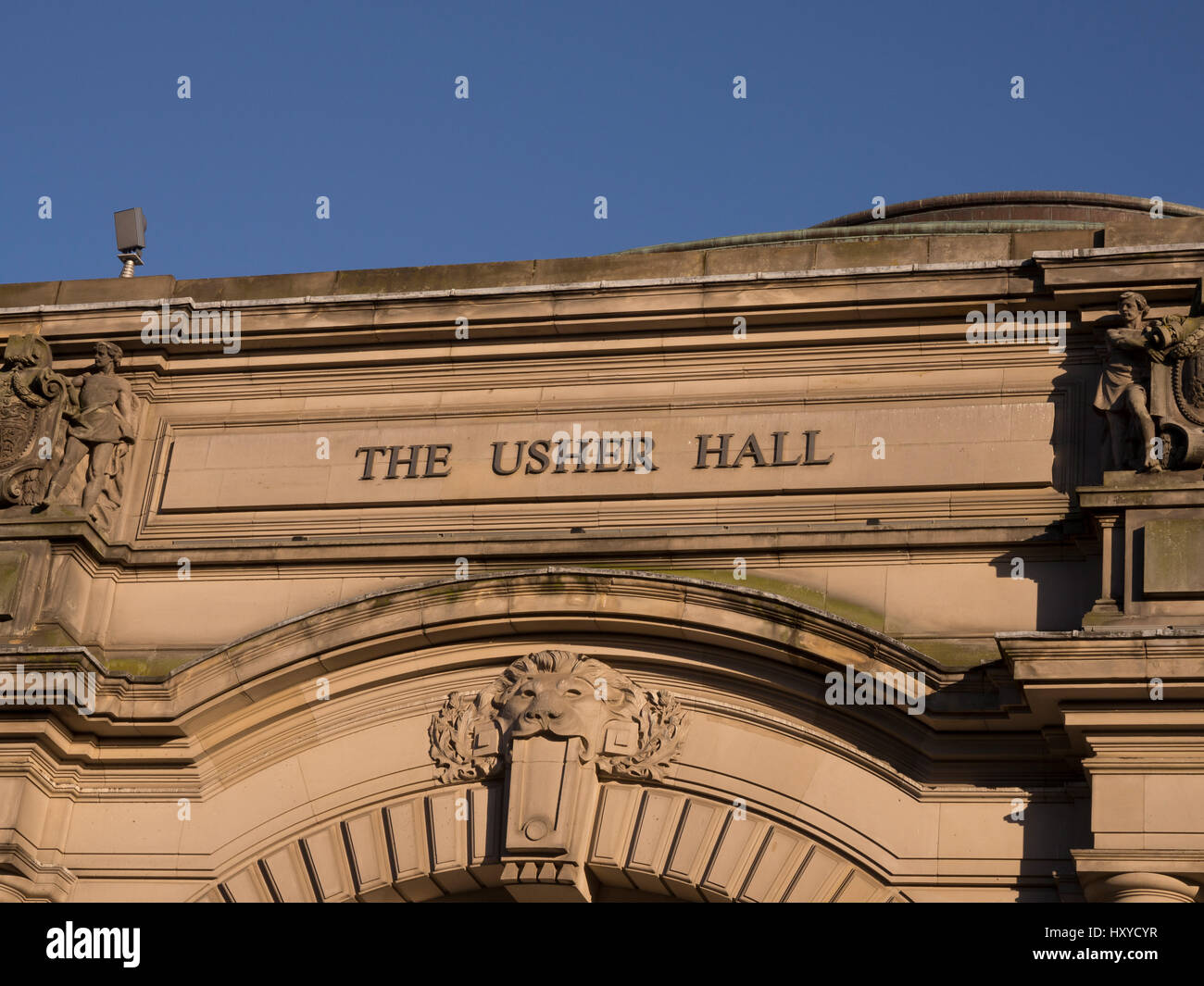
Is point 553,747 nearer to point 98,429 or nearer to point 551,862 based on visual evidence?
point 551,862

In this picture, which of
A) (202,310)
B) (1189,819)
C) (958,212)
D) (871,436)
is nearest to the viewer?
(1189,819)

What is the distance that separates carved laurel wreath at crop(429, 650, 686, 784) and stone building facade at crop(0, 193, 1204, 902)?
1.2 inches

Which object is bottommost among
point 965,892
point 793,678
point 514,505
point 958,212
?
point 965,892

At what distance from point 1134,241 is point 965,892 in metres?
4.96

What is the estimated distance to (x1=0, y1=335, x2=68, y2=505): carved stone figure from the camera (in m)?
16.4

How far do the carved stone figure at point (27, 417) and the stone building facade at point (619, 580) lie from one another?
0.11ft

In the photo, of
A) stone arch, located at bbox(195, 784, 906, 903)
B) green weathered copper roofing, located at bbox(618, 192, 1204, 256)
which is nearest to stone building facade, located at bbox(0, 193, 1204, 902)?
stone arch, located at bbox(195, 784, 906, 903)

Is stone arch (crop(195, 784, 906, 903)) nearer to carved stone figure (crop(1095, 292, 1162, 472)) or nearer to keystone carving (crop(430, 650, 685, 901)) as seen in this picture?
keystone carving (crop(430, 650, 685, 901))

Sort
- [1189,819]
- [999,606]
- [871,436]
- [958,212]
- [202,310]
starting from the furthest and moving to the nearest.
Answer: [958,212]
[202,310]
[871,436]
[999,606]
[1189,819]

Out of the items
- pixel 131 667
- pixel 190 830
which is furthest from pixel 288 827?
pixel 131 667

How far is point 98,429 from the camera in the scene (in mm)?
16562

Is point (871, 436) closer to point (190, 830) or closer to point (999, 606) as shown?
point (999, 606)

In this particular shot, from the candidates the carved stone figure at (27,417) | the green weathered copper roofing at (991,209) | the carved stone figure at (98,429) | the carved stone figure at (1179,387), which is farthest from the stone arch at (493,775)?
the green weathered copper roofing at (991,209)

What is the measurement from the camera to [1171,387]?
1445 centimetres
